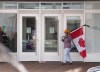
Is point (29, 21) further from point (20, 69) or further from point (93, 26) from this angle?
point (20, 69)

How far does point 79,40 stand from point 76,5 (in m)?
2.00

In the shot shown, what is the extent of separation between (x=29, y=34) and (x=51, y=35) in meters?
1.24

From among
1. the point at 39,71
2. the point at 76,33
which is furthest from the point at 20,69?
the point at 76,33

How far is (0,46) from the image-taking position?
4.23ft

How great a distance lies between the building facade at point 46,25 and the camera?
1452 centimetres

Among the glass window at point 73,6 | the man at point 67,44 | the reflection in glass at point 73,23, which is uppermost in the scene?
the glass window at point 73,6

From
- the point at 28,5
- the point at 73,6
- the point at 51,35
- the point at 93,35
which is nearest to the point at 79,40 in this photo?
the point at 93,35

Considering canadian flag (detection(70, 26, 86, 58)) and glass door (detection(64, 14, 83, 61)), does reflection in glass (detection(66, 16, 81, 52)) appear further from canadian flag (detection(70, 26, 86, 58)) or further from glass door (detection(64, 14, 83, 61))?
canadian flag (detection(70, 26, 86, 58))

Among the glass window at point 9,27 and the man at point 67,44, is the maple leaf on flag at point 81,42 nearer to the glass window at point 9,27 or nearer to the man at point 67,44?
the man at point 67,44

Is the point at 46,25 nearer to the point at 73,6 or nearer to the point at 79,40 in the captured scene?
the point at 73,6

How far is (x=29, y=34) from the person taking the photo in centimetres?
1477

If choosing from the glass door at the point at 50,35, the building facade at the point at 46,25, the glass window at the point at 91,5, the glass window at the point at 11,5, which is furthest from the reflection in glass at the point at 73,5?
the glass window at the point at 11,5

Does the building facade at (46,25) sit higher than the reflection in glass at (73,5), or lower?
lower

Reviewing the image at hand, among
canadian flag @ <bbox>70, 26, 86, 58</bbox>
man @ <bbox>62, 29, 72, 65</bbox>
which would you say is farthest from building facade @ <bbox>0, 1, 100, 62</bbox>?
man @ <bbox>62, 29, 72, 65</bbox>
